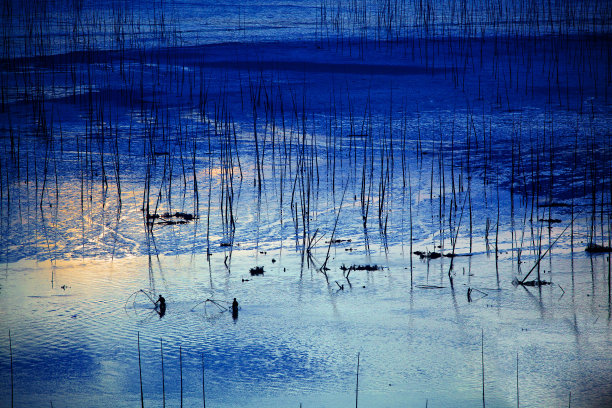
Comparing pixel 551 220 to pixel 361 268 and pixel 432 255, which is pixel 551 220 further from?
pixel 361 268

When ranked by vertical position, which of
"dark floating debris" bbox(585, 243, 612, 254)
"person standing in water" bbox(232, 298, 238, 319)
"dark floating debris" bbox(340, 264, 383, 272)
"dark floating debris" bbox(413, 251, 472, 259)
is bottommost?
"person standing in water" bbox(232, 298, 238, 319)

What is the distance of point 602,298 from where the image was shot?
3254mm

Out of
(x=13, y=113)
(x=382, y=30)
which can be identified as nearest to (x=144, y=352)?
(x=13, y=113)

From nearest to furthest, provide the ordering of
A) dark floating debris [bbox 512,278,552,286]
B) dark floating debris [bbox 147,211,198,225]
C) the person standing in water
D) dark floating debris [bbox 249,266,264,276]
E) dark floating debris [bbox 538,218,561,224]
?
the person standing in water, dark floating debris [bbox 512,278,552,286], dark floating debris [bbox 249,266,264,276], dark floating debris [bbox 538,218,561,224], dark floating debris [bbox 147,211,198,225]

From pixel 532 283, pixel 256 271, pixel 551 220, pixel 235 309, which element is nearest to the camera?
pixel 235 309

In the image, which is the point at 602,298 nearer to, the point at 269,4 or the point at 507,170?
the point at 507,170

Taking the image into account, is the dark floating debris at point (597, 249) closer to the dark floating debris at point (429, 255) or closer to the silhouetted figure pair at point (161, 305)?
the dark floating debris at point (429, 255)

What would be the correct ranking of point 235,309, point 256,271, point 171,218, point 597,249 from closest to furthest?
1. point 235,309
2. point 256,271
3. point 597,249
4. point 171,218

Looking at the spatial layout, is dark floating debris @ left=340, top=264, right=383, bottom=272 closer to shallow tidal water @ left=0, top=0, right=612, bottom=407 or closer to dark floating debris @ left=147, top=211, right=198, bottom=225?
shallow tidal water @ left=0, top=0, right=612, bottom=407

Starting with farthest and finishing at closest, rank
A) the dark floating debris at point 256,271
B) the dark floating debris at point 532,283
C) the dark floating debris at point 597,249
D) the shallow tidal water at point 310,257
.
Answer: the dark floating debris at point 597,249, the dark floating debris at point 256,271, the dark floating debris at point 532,283, the shallow tidal water at point 310,257

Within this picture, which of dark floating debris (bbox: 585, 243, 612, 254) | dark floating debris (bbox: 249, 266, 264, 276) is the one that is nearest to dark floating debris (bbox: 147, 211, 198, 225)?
dark floating debris (bbox: 249, 266, 264, 276)

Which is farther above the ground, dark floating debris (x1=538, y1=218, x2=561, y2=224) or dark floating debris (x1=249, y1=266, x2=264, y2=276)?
dark floating debris (x1=538, y1=218, x2=561, y2=224)

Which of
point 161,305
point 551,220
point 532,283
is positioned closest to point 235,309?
point 161,305

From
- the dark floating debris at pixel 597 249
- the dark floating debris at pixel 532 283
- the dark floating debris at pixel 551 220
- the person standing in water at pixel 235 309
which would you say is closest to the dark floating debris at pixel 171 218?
the person standing in water at pixel 235 309
